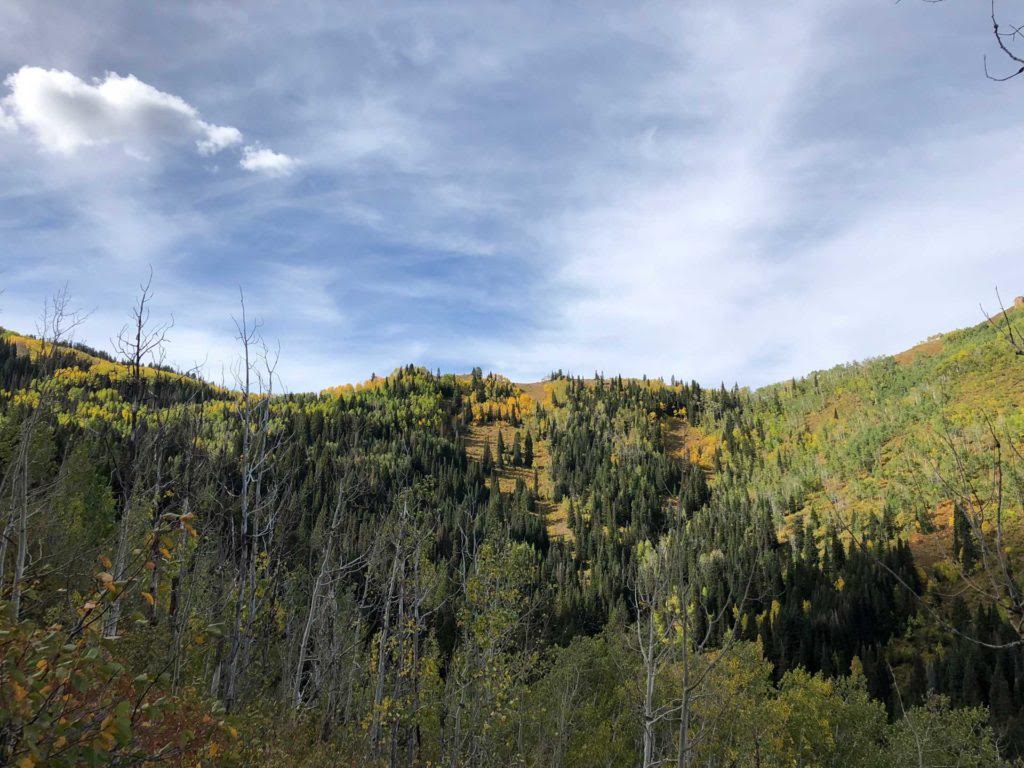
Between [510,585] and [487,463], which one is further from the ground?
[487,463]

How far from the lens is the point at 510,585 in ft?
72.8

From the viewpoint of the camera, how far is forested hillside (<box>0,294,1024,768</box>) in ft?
22.8

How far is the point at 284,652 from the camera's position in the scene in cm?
3362

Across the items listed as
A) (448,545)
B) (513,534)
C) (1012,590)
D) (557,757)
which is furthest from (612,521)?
(1012,590)

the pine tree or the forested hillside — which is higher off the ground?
the pine tree

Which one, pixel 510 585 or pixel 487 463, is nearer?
pixel 510 585

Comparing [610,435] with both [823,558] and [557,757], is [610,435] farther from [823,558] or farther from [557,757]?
[557,757]

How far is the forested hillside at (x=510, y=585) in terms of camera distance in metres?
6.95

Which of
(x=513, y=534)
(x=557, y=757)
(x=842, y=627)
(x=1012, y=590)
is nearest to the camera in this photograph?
(x=1012, y=590)

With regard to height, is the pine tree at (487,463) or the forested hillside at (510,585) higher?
the pine tree at (487,463)

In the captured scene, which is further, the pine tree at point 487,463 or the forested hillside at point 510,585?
the pine tree at point 487,463

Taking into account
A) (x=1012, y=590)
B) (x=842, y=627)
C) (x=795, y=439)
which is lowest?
(x=842, y=627)

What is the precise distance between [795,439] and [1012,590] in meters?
185

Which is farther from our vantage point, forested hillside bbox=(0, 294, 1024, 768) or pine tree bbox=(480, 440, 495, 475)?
pine tree bbox=(480, 440, 495, 475)
